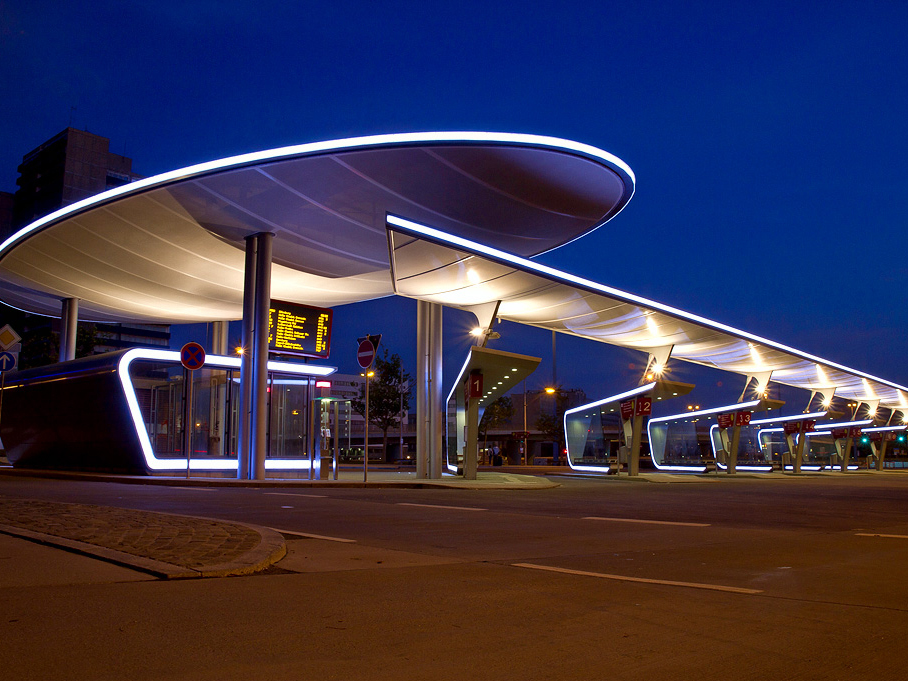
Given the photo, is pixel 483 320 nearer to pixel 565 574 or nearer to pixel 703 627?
pixel 565 574

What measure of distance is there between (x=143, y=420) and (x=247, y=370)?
3.55 m

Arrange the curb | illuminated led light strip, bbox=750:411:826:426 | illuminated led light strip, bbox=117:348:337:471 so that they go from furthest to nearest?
illuminated led light strip, bbox=750:411:826:426 → illuminated led light strip, bbox=117:348:337:471 → the curb

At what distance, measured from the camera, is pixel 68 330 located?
1257 inches

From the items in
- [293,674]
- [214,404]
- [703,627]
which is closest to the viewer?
[293,674]

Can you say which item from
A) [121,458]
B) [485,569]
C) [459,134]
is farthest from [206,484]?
[485,569]

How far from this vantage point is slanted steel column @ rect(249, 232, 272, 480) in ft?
75.4

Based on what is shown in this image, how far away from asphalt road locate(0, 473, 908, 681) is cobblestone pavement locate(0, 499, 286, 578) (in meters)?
0.24

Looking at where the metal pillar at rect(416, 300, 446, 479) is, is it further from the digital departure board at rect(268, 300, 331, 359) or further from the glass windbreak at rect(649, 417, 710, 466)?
the glass windbreak at rect(649, 417, 710, 466)

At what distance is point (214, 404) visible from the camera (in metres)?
25.9

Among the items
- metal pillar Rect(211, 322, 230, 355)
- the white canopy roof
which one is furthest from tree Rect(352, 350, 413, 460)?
the white canopy roof

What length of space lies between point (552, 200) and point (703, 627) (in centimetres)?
1919

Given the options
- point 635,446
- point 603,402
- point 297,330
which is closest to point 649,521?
point 297,330

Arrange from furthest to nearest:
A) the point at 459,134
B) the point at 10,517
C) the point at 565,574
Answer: the point at 459,134 → the point at 10,517 → the point at 565,574

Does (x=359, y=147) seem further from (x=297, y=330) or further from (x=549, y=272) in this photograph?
(x=297, y=330)
